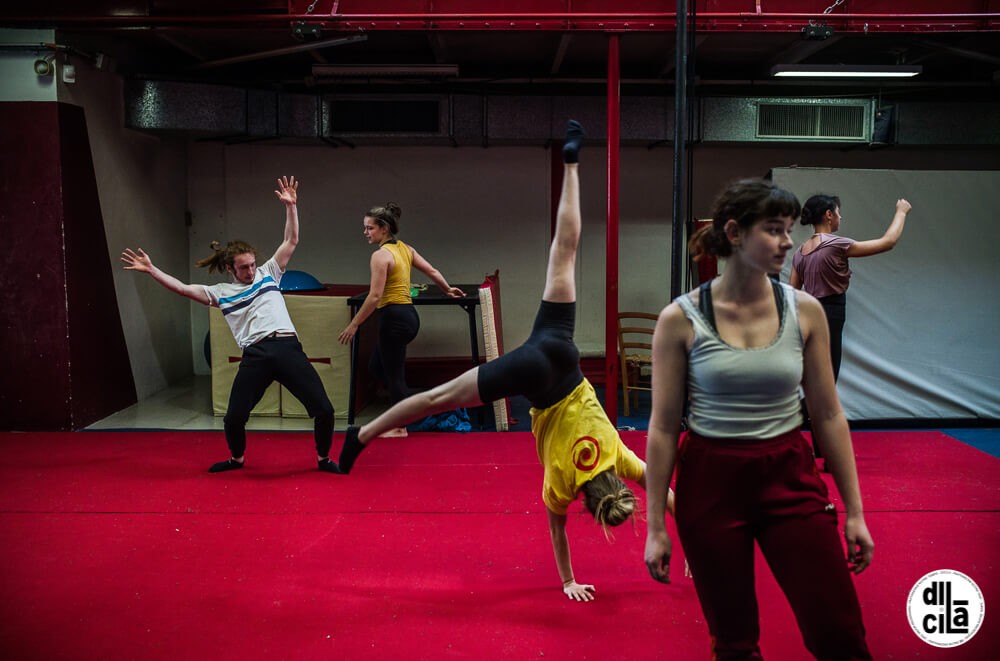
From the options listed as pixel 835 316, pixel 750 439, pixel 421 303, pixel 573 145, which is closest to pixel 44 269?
pixel 421 303

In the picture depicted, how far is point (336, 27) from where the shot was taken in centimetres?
594

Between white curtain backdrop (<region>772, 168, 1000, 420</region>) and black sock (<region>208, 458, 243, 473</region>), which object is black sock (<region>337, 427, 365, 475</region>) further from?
white curtain backdrop (<region>772, 168, 1000, 420</region>)

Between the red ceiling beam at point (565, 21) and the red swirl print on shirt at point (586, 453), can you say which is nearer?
the red swirl print on shirt at point (586, 453)

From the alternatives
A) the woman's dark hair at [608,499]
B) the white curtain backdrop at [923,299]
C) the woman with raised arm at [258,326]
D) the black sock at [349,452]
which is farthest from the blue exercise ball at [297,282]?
the woman's dark hair at [608,499]

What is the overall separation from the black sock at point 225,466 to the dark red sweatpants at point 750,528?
12.8ft

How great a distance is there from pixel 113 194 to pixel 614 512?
5946 mm

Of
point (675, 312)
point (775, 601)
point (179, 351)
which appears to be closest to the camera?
point (675, 312)

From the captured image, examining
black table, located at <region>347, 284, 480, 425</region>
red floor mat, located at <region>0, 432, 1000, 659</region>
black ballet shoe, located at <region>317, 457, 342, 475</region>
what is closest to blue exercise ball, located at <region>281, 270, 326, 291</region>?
black table, located at <region>347, 284, 480, 425</region>

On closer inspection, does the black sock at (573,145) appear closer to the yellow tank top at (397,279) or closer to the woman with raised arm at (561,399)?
the woman with raised arm at (561,399)

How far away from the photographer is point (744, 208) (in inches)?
77.3

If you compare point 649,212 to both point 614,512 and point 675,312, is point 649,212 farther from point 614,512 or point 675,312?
point 675,312

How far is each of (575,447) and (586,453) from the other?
46 mm

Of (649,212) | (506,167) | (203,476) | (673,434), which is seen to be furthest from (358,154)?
(673,434)

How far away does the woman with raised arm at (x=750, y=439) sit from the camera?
188cm
